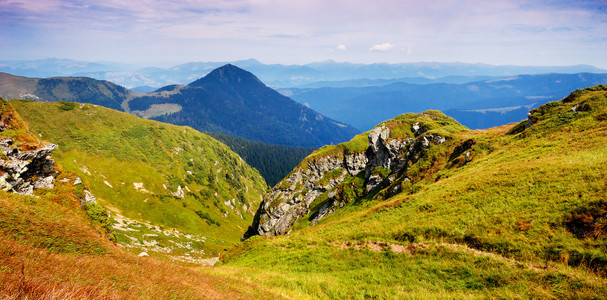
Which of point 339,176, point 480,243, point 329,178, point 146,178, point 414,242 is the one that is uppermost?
point 480,243

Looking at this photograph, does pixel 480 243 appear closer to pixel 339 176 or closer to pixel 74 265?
pixel 74 265

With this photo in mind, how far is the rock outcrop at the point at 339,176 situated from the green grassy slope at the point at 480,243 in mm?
27673

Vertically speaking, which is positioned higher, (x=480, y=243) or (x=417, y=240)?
(x=480, y=243)

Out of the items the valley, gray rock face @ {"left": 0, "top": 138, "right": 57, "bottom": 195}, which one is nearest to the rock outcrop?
the valley

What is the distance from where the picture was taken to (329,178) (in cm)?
7794

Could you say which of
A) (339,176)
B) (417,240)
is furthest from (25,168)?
(339,176)

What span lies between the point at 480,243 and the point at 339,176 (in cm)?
6355

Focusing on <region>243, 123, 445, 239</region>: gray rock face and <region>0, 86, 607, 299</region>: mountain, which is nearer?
<region>0, 86, 607, 299</region>: mountain

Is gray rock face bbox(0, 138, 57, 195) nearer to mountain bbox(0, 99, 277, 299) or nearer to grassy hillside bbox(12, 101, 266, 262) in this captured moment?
mountain bbox(0, 99, 277, 299)

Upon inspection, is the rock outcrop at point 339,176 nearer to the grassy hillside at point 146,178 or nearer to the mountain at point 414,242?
the mountain at point 414,242

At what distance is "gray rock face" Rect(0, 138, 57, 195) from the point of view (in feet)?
88.5

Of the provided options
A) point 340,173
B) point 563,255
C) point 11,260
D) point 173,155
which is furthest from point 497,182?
point 173,155

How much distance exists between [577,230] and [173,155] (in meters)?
184

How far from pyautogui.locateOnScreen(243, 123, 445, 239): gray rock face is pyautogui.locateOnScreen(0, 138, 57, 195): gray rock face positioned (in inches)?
1821
